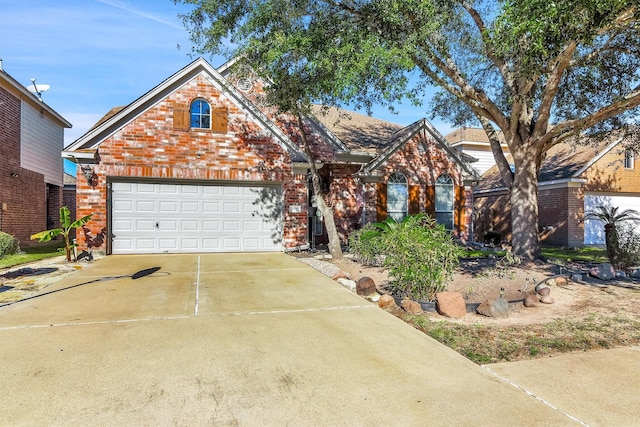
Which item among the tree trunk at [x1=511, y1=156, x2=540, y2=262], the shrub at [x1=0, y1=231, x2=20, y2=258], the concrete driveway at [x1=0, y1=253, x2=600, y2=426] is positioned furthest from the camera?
the tree trunk at [x1=511, y1=156, x2=540, y2=262]

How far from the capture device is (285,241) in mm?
13000

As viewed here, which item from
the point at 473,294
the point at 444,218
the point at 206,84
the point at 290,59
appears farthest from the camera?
the point at 444,218

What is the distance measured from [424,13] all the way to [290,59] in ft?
11.2

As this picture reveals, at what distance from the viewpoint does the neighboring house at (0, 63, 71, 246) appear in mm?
14141

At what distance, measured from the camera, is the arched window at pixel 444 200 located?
14945mm

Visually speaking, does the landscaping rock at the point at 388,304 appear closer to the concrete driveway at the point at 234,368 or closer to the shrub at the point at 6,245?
the concrete driveway at the point at 234,368

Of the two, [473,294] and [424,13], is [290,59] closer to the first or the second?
[424,13]

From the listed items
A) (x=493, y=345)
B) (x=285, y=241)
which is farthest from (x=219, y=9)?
(x=493, y=345)

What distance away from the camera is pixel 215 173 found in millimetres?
12148

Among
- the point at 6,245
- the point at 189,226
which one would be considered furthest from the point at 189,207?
the point at 6,245

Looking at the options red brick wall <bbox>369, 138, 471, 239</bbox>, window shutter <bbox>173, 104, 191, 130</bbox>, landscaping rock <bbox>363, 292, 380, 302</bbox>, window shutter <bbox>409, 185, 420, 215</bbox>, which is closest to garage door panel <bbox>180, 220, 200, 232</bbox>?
window shutter <bbox>173, 104, 191, 130</bbox>

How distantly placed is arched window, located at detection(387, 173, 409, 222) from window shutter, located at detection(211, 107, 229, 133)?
6.49m

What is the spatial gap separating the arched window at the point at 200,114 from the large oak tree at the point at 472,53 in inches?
99.2

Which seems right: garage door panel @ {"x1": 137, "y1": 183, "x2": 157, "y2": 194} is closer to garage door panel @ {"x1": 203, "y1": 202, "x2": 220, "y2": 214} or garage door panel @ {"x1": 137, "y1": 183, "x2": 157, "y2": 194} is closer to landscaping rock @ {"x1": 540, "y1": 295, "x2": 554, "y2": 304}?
garage door panel @ {"x1": 203, "y1": 202, "x2": 220, "y2": 214}
